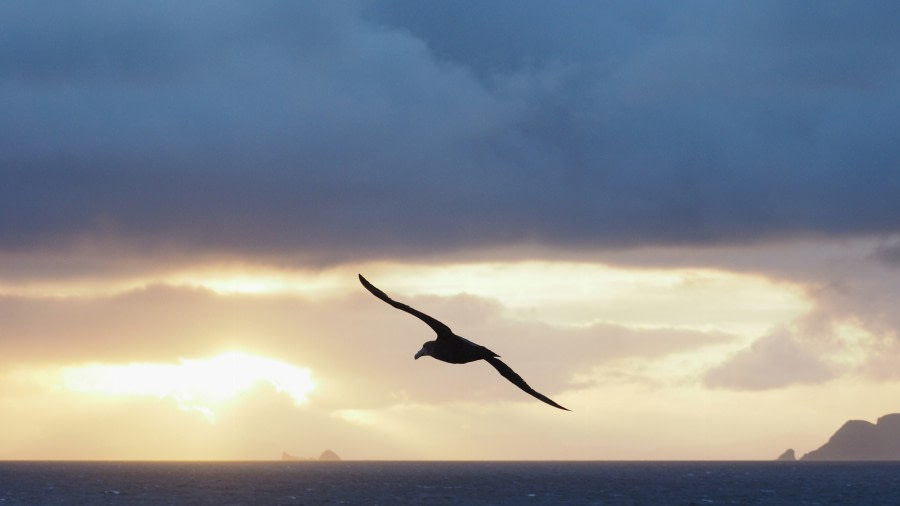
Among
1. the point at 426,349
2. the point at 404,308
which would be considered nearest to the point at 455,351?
the point at 426,349

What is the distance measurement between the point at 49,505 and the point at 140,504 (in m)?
13.1

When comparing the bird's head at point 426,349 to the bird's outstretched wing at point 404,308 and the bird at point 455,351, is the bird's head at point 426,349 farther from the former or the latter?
the bird's outstretched wing at point 404,308

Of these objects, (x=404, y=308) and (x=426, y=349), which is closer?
(x=404, y=308)

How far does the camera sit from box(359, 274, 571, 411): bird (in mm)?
24031

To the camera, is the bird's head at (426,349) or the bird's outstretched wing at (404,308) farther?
the bird's head at (426,349)

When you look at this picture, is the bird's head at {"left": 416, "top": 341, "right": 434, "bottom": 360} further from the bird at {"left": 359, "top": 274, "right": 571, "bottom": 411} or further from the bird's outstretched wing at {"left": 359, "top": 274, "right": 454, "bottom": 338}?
the bird's outstretched wing at {"left": 359, "top": 274, "right": 454, "bottom": 338}

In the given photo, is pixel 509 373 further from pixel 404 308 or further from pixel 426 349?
pixel 404 308

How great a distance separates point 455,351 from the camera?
86.2 feet

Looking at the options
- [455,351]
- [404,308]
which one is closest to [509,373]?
[455,351]

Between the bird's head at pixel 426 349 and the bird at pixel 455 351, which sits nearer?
the bird at pixel 455 351

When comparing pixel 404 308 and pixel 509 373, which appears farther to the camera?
pixel 509 373

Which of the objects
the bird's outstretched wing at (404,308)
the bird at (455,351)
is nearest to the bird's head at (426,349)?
the bird at (455,351)

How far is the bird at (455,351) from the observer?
24031 millimetres

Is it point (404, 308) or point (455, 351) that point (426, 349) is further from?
point (404, 308)
